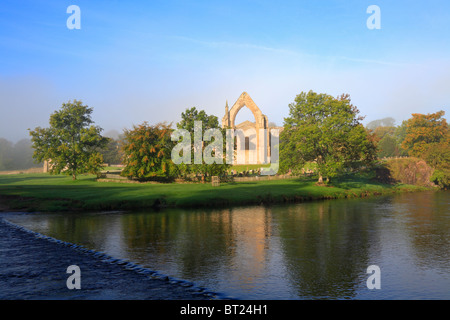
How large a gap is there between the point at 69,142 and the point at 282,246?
51.7 metres

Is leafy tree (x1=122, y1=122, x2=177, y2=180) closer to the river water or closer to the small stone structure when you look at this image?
the river water

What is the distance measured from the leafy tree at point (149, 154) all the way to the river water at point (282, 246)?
22.5 m

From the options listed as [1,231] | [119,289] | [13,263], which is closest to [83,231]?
[1,231]

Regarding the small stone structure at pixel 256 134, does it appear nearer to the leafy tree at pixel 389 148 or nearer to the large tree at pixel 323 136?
the leafy tree at pixel 389 148

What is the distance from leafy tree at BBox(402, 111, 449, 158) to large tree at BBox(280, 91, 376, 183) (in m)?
39.0

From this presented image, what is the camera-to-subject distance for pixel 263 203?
128 feet

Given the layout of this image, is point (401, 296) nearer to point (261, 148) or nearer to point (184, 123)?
point (184, 123)

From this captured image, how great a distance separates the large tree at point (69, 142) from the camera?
59.4 metres

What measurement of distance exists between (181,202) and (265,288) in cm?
2513

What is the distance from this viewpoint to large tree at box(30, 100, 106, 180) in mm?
59406
